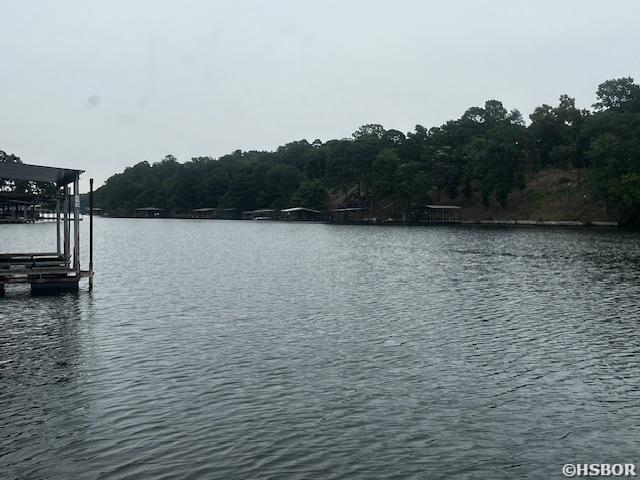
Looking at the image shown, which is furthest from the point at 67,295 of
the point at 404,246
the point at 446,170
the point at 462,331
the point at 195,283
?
the point at 446,170

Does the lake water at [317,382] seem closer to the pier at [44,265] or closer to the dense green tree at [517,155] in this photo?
the pier at [44,265]

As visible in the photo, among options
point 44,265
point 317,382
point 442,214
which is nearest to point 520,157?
point 442,214

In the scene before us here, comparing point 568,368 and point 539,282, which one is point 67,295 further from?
point 539,282

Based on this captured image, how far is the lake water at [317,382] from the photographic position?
45.2 ft

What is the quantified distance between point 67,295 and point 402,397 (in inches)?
1104

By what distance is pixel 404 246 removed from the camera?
288 feet

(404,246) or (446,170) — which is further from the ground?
(446,170)

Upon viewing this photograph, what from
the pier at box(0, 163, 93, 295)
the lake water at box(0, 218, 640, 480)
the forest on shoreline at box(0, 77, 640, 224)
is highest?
the forest on shoreline at box(0, 77, 640, 224)

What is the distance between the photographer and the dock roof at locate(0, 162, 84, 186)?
34981 millimetres

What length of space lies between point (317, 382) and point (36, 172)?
27.3 m

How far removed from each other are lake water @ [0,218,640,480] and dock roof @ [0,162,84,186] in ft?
26.2

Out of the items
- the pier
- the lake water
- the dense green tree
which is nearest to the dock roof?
the pier

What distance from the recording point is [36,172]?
123 ft

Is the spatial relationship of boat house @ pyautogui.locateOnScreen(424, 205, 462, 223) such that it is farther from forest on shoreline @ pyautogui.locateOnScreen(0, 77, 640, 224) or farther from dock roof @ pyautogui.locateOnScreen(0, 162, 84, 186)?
dock roof @ pyautogui.locateOnScreen(0, 162, 84, 186)
